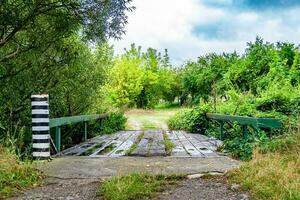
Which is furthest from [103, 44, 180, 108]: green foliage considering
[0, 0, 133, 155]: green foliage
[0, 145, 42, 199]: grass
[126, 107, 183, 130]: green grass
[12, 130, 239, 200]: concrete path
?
[0, 145, 42, 199]: grass

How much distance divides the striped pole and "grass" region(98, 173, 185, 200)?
224 cm

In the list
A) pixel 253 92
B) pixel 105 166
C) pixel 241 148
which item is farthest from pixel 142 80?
pixel 105 166

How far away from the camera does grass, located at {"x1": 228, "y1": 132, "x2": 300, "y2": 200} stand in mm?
4651

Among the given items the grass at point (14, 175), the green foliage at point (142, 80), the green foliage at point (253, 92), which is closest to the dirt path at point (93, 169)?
the grass at point (14, 175)

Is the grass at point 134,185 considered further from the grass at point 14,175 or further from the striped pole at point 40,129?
the striped pole at point 40,129

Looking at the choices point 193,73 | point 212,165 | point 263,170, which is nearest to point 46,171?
point 212,165

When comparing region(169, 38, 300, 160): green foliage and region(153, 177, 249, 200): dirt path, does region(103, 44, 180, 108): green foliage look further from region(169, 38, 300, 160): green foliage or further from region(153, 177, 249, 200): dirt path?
region(153, 177, 249, 200): dirt path

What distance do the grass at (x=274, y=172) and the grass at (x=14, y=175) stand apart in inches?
105

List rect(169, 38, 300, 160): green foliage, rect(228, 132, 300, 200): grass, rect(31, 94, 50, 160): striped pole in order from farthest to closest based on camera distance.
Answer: rect(169, 38, 300, 160): green foliage → rect(31, 94, 50, 160): striped pole → rect(228, 132, 300, 200): grass

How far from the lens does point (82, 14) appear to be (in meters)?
8.52

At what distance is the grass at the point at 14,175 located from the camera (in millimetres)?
5382

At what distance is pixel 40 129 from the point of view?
748 centimetres

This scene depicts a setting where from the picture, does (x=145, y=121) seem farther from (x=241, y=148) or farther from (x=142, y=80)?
(x=241, y=148)

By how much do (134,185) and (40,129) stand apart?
284 cm
